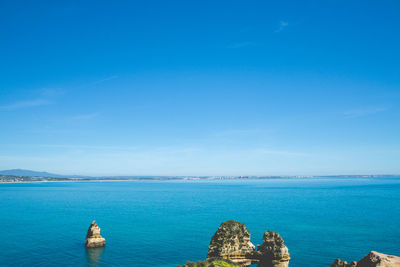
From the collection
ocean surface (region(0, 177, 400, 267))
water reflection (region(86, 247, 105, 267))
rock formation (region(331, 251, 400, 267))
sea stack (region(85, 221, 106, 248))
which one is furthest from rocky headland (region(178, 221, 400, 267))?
sea stack (region(85, 221, 106, 248))

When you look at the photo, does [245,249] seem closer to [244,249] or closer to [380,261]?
[244,249]

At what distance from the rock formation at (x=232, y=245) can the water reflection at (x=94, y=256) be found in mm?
21336

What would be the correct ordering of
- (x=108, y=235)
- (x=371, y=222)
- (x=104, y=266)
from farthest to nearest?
(x=371, y=222), (x=108, y=235), (x=104, y=266)

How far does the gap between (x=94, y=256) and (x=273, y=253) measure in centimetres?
3121

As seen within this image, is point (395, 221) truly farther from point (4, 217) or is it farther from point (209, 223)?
point (4, 217)

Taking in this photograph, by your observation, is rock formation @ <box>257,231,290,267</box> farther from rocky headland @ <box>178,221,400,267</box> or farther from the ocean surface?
the ocean surface

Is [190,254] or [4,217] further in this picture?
[4,217]

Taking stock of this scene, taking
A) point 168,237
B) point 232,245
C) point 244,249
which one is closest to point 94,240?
point 168,237

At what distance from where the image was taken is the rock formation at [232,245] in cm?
3209

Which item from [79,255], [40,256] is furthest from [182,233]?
[40,256]

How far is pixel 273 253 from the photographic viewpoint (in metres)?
31.2

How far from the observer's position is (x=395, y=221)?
77.7 m

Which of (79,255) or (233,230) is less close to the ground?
(233,230)

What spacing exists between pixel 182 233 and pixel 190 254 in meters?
17.6
